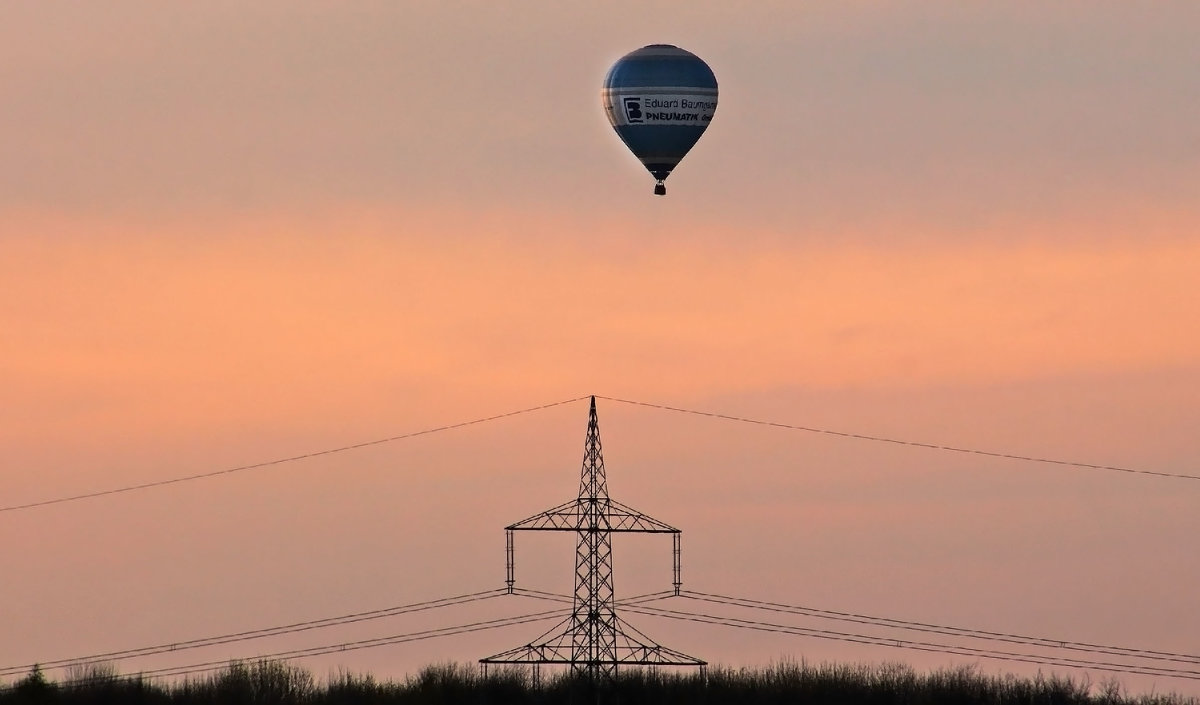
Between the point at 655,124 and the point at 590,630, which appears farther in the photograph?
the point at 655,124

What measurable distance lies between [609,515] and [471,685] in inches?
884

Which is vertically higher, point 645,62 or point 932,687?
point 645,62

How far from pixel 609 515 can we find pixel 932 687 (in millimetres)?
30799

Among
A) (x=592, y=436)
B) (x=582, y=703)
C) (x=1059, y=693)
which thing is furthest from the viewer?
(x=1059, y=693)

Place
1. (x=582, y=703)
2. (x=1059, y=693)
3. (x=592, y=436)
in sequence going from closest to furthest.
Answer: (x=592, y=436)
(x=582, y=703)
(x=1059, y=693)

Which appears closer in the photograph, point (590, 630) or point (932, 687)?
point (590, 630)

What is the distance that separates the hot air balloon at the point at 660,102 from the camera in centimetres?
18450

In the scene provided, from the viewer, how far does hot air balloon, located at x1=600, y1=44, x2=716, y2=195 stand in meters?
184

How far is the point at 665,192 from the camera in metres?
186

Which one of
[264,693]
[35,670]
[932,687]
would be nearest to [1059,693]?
[932,687]

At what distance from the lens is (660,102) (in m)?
184

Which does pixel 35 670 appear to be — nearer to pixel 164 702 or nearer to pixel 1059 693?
pixel 164 702

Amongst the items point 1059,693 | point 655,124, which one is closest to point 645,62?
point 655,124

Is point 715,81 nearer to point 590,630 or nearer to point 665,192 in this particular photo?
point 665,192
